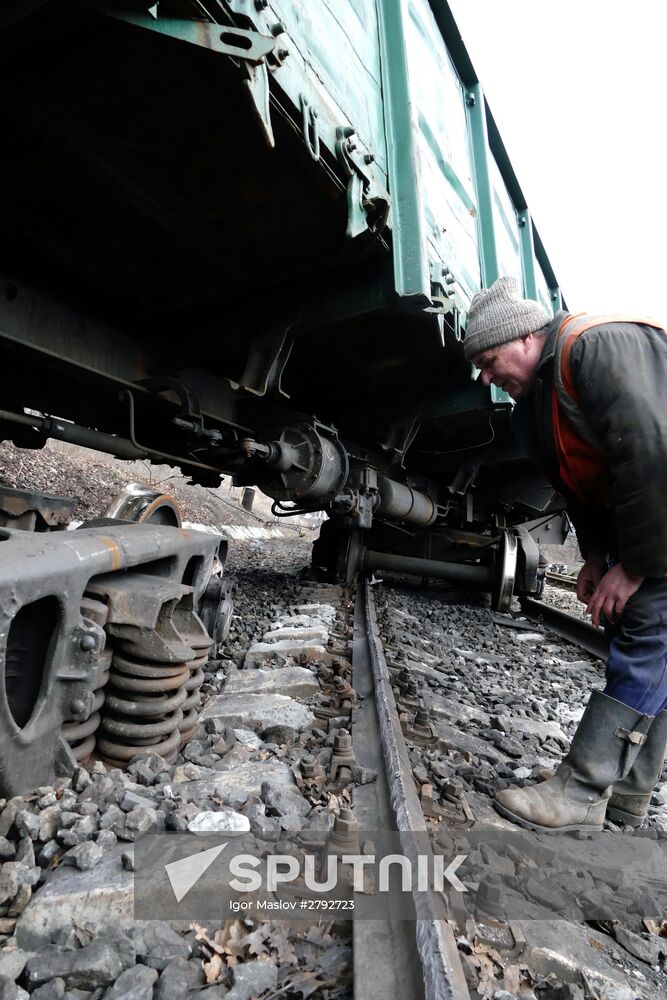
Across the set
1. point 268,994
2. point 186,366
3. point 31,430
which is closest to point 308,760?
point 268,994

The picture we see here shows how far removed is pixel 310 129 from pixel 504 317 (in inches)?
37.6

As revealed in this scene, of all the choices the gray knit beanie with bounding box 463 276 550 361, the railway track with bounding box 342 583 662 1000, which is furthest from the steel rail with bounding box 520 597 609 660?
the gray knit beanie with bounding box 463 276 550 361

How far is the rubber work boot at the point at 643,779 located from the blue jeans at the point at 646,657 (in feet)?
0.46

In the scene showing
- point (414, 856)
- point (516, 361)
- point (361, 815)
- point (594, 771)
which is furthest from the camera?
point (516, 361)

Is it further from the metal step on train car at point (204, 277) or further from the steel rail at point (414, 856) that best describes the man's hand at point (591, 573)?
the metal step on train car at point (204, 277)

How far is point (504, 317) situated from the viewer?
188 centimetres

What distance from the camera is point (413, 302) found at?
271 centimetres

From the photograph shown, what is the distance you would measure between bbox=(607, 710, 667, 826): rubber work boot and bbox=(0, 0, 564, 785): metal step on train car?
1465mm

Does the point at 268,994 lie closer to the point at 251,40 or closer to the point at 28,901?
the point at 28,901

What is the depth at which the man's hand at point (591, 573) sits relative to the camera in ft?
7.24

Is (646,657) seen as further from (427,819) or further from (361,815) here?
(361,815)

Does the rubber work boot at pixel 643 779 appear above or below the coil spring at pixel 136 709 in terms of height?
below

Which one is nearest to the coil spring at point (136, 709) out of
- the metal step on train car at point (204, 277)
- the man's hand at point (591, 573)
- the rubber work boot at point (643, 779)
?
the metal step on train car at point (204, 277)

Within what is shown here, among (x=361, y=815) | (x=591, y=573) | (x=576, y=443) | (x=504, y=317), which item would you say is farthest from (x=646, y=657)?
(x=504, y=317)
